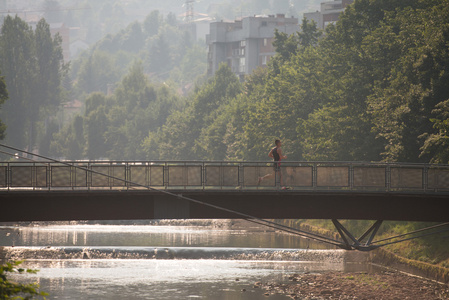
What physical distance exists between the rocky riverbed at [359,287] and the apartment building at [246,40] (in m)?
129

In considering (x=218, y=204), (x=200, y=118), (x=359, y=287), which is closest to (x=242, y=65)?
(x=200, y=118)

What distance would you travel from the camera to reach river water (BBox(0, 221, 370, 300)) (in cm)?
4331

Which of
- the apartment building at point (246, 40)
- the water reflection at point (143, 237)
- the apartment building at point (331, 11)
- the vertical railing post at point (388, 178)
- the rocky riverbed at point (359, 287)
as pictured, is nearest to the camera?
the vertical railing post at point (388, 178)

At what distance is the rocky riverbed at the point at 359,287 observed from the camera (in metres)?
40.9

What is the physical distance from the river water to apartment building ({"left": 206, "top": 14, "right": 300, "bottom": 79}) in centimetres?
10432

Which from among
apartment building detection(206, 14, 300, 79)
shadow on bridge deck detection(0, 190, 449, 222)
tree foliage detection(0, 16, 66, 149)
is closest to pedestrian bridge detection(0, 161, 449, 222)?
shadow on bridge deck detection(0, 190, 449, 222)

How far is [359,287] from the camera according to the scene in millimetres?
43156

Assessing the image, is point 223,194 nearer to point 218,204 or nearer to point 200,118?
point 218,204

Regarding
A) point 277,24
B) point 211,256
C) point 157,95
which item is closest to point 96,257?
point 211,256

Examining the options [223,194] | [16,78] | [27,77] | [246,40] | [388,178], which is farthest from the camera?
[246,40]

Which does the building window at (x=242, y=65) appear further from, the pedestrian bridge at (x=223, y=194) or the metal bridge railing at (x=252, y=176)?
the pedestrian bridge at (x=223, y=194)

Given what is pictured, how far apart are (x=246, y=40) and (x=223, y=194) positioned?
476ft

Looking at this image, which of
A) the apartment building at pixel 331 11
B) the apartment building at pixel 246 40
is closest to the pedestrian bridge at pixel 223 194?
the apartment building at pixel 331 11

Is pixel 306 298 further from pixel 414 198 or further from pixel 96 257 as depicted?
pixel 96 257
